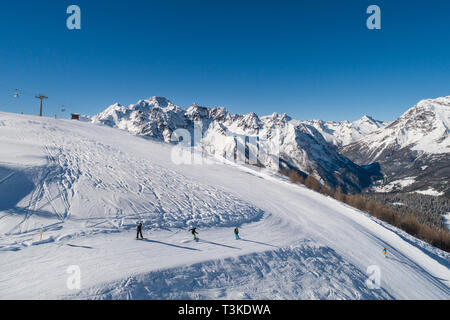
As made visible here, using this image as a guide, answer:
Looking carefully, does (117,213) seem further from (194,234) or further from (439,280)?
(439,280)

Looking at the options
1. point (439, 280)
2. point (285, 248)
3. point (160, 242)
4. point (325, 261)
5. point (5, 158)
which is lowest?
point (439, 280)

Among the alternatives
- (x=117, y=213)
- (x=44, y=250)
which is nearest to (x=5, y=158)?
(x=117, y=213)

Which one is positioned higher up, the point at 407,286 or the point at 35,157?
the point at 35,157

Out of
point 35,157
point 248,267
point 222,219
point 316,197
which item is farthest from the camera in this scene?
point 316,197

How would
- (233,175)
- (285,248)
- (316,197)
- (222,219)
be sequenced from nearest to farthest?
(285,248) < (222,219) < (316,197) < (233,175)

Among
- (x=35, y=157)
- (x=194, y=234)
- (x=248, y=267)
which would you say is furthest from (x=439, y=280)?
(x=35, y=157)

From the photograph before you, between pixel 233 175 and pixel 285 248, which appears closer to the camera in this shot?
pixel 285 248
